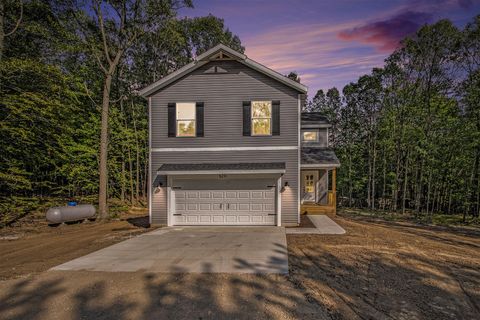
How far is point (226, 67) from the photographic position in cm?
1284

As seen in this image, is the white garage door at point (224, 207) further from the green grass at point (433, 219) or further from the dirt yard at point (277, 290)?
the green grass at point (433, 219)

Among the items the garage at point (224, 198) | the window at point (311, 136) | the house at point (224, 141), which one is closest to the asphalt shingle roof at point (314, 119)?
the window at point (311, 136)

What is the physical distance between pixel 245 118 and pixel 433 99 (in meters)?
18.8

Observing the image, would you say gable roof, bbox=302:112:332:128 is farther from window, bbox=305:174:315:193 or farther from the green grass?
the green grass

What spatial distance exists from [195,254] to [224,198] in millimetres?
4714

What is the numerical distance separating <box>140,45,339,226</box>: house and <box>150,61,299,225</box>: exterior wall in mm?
45

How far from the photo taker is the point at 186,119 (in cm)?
1284

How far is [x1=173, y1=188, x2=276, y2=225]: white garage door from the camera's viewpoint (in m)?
12.6

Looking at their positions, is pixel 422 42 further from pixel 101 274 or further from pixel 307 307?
pixel 101 274

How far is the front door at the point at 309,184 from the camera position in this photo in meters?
18.7

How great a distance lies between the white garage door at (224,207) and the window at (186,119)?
8.98ft

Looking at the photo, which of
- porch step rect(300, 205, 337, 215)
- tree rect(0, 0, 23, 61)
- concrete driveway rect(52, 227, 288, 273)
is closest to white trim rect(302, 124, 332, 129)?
porch step rect(300, 205, 337, 215)

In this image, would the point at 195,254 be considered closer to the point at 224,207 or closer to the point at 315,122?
the point at 224,207

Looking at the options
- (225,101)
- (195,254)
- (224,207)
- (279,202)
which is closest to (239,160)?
(224,207)
